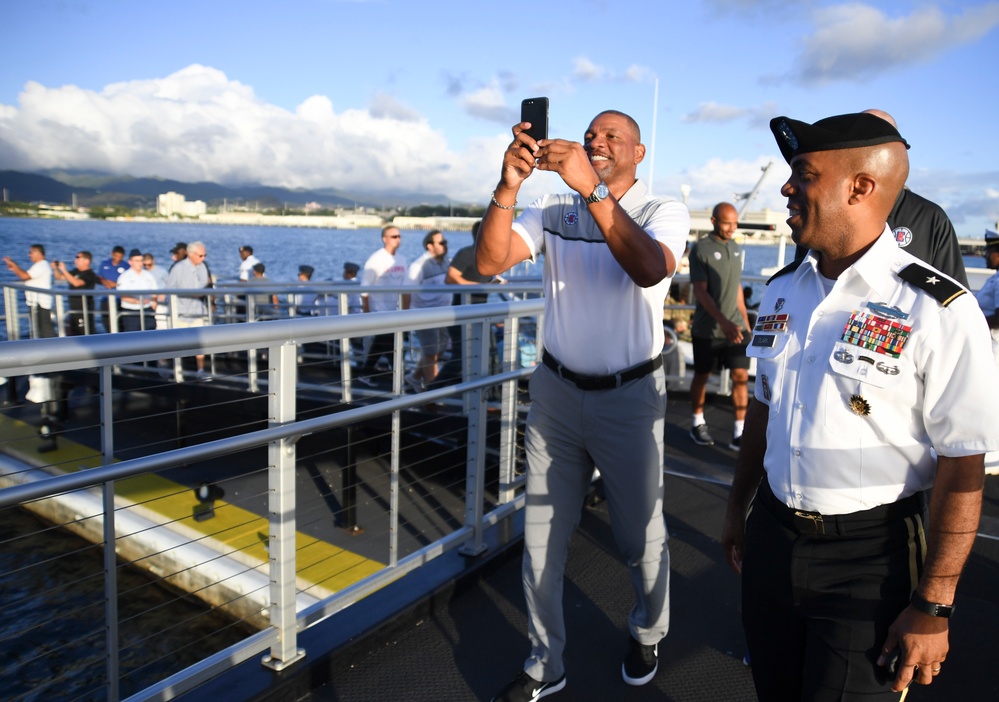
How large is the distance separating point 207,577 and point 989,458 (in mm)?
5337

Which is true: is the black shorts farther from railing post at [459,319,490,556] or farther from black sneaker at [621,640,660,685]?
black sneaker at [621,640,660,685]

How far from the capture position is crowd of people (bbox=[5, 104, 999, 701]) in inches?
57.7

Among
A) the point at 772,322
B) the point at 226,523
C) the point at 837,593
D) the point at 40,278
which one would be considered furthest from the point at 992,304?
the point at 40,278

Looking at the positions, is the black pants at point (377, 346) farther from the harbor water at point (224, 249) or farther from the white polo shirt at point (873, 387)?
the white polo shirt at point (873, 387)

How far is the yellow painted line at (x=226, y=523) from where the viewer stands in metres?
5.08

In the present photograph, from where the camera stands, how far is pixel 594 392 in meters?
2.53

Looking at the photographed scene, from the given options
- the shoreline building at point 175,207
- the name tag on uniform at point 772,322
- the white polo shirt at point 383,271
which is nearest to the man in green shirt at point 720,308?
the name tag on uniform at point 772,322

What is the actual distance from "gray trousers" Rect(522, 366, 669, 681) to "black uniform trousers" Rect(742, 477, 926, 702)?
2.73 feet

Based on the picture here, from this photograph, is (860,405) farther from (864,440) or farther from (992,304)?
(992,304)

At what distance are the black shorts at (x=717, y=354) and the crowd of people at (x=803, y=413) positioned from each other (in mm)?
3303

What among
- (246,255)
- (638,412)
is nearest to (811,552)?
(638,412)

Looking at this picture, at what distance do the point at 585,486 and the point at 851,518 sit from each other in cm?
121

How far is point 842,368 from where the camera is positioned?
1567mm

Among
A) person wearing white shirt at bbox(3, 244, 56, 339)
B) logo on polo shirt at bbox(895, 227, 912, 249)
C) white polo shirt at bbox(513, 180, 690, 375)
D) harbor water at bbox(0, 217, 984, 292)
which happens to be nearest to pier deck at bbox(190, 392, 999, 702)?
white polo shirt at bbox(513, 180, 690, 375)
